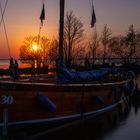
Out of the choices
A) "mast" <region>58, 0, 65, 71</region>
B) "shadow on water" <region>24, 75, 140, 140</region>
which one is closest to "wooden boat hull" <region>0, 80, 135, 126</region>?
"shadow on water" <region>24, 75, 140, 140</region>

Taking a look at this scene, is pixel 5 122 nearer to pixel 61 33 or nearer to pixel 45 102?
pixel 45 102

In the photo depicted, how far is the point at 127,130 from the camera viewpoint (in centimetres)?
1694

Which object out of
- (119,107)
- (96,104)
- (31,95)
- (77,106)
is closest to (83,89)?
(77,106)

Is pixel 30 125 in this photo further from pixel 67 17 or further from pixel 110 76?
pixel 67 17

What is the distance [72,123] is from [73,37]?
56.4m

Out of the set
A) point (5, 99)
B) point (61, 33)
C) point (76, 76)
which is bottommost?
point (5, 99)

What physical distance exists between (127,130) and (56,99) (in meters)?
3.34

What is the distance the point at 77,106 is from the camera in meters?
17.9

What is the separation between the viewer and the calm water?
15.5m

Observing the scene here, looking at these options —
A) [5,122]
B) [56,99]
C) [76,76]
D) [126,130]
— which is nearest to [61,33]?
[76,76]

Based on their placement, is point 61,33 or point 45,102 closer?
point 45,102

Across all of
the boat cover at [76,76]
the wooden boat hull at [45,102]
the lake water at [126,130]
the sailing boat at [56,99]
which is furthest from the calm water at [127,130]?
the boat cover at [76,76]

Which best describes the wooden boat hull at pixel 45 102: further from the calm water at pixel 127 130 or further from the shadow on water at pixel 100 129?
the calm water at pixel 127 130

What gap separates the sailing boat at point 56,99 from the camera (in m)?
14.4
